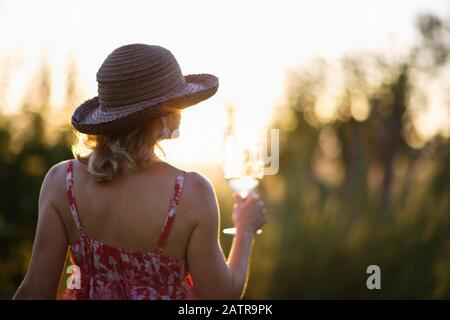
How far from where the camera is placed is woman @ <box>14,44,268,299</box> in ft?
6.97

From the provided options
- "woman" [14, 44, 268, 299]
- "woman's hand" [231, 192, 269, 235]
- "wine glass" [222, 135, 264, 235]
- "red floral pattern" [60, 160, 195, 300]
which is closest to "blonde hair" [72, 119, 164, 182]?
"woman" [14, 44, 268, 299]

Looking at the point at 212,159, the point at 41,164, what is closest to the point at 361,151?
the point at 212,159

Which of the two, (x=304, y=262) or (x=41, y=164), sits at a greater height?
(x=41, y=164)

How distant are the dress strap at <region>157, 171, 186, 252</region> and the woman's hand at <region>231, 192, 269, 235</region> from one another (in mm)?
446

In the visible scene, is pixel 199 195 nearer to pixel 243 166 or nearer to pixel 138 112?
pixel 138 112

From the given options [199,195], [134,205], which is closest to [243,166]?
[199,195]

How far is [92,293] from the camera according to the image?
2334 millimetres

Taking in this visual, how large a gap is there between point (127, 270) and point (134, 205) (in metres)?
0.27

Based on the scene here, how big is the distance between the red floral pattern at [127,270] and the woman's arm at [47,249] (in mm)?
60

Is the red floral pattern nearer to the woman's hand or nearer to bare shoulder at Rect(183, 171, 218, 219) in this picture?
bare shoulder at Rect(183, 171, 218, 219)

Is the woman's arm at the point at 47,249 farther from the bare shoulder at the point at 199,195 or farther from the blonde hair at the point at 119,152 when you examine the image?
the bare shoulder at the point at 199,195
